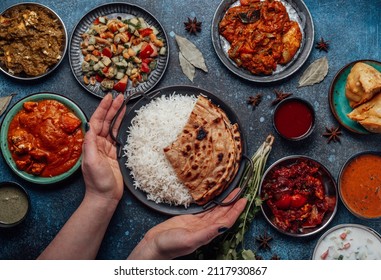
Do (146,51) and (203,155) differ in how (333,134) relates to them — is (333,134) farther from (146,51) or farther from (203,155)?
(146,51)

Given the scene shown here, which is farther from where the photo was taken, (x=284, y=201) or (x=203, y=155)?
(x=284, y=201)

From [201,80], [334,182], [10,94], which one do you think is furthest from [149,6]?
[334,182]

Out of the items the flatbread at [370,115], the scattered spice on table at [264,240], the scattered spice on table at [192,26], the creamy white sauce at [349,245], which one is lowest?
the scattered spice on table at [264,240]

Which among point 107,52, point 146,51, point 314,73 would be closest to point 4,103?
point 107,52

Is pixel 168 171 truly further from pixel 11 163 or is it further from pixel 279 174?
pixel 11 163

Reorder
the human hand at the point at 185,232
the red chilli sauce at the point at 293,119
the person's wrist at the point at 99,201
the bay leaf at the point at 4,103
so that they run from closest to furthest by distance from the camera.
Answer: the human hand at the point at 185,232, the person's wrist at the point at 99,201, the red chilli sauce at the point at 293,119, the bay leaf at the point at 4,103

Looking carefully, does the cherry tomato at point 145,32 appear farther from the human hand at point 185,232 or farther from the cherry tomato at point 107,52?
the human hand at point 185,232

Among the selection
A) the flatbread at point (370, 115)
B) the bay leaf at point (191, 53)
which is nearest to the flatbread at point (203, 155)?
the bay leaf at point (191, 53)
